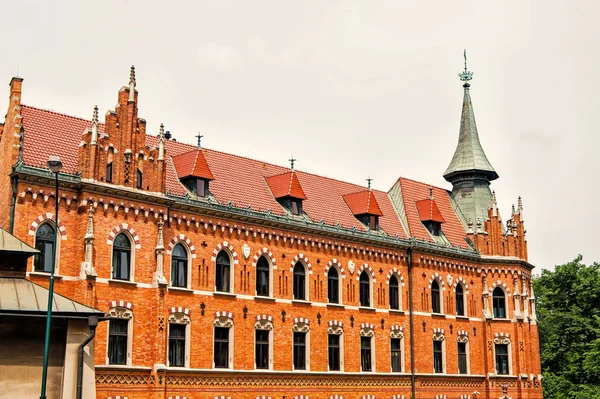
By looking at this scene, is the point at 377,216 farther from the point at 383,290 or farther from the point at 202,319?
the point at 202,319

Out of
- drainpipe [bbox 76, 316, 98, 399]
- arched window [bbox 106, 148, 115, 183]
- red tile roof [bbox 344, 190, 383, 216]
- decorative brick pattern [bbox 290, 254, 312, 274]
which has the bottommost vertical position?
drainpipe [bbox 76, 316, 98, 399]

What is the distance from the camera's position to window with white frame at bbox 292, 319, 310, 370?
4291 cm

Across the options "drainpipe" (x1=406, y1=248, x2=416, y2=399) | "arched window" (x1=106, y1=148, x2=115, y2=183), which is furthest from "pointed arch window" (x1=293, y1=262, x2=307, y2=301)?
"arched window" (x1=106, y1=148, x2=115, y2=183)

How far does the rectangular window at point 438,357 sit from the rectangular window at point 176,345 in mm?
17922

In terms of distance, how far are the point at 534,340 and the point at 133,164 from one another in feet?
97.9

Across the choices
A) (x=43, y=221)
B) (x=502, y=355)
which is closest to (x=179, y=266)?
(x=43, y=221)

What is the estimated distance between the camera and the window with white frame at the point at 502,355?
52.6 metres

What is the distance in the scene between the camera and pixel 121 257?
3628 cm

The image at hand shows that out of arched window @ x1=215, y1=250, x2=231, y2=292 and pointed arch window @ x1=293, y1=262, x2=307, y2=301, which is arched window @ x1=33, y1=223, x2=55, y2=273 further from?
pointed arch window @ x1=293, y1=262, x2=307, y2=301

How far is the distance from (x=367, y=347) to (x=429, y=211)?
10.9 meters

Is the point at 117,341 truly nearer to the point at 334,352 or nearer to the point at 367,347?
the point at 334,352

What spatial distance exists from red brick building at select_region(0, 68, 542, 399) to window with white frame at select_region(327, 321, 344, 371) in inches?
3.7

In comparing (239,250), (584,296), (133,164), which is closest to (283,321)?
(239,250)

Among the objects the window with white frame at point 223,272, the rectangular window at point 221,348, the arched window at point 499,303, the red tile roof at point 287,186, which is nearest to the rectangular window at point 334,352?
the rectangular window at point 221,348
